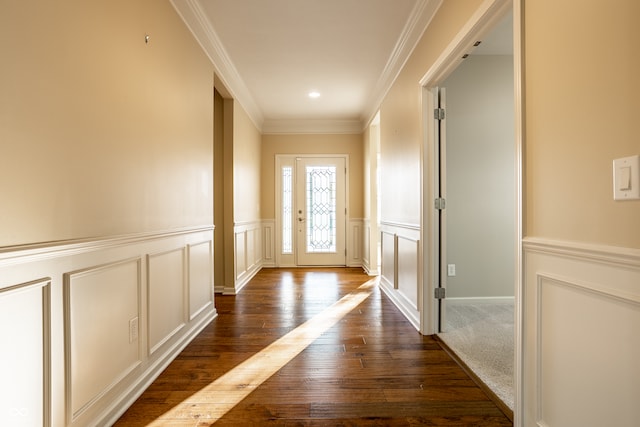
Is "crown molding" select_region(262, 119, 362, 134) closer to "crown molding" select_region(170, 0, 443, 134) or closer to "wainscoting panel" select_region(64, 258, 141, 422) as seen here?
"crown molding" select_region(170, 0, 443, 134)

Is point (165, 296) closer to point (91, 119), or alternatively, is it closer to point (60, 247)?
point (60, 247)

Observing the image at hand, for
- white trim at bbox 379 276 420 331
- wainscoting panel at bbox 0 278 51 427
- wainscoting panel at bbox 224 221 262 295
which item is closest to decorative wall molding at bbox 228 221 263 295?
wainscoting panel at bbox 224 221 262 295

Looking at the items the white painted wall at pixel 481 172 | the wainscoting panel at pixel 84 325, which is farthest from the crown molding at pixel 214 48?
the white painted wall at pixel 481 172

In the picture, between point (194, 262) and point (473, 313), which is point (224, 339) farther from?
point (473, 313)

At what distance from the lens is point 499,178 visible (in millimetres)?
3666

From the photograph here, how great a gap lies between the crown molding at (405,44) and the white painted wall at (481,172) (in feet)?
1.89

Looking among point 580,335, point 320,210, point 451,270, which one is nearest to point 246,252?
point 320,210

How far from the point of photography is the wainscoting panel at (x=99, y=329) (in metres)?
1.44

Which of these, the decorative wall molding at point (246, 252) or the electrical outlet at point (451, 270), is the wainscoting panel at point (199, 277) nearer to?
the decorative wall molding at point (246, 252)

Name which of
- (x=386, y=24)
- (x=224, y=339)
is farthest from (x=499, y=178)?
(x=224, y=339)

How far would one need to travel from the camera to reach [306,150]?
6.42 m

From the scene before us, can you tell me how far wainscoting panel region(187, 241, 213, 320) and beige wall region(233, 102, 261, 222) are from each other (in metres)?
1.20

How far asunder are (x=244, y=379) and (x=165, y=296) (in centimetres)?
77

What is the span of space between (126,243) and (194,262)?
1119 millimetres
